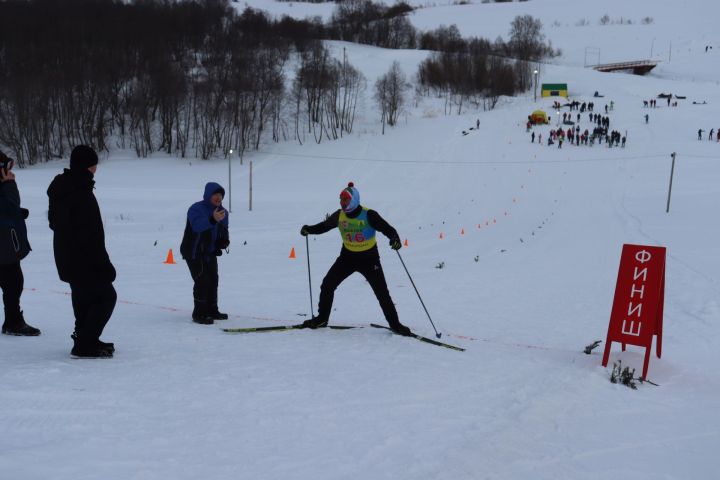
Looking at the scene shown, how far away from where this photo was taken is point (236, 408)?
4242 mm

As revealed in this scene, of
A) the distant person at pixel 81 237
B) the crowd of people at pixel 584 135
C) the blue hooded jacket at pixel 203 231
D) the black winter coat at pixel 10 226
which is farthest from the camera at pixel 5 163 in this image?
the crowd of people at pixel 584 135

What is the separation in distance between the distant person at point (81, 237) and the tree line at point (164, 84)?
43511 millimetres

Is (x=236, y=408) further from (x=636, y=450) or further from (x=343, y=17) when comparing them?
(x=343, y=17)

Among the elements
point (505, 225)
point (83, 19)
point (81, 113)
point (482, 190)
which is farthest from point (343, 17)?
point (505, 225)

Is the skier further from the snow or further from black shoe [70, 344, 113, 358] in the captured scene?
black shoe [70, 344, 113, 358]

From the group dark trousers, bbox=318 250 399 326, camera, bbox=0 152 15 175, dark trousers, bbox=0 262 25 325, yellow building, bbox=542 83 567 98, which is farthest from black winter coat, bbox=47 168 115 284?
yellow building, bbox=542 83 567 98

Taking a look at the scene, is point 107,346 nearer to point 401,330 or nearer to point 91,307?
point 91,307

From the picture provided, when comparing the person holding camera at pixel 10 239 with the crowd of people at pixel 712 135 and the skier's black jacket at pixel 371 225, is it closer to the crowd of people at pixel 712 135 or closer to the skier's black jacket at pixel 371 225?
the skier's black jacket at pixel 371 225

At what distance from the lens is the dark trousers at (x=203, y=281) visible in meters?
7.08

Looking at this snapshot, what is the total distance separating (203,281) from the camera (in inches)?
284

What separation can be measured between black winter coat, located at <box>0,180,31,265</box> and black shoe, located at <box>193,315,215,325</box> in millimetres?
2184

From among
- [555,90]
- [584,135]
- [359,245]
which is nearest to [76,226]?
[359,245]

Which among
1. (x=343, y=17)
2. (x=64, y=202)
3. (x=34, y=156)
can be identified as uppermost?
(x=343, y=17)

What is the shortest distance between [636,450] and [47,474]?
3.56 m
